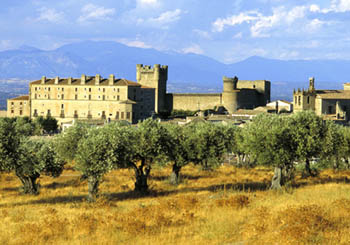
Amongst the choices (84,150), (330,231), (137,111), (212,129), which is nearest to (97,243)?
(330,231)

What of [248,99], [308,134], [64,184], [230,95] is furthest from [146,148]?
[248,99]

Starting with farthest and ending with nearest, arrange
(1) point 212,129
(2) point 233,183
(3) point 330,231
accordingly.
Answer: (1) point 212,129
(2) point 233,183
(3) point 330,231

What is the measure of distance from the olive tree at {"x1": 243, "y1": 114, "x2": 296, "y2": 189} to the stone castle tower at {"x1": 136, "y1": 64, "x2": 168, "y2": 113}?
8954 centimetres

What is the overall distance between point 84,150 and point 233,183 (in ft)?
39.5

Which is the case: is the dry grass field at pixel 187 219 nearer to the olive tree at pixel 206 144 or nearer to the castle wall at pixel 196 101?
the olive tree at pixel 206 144

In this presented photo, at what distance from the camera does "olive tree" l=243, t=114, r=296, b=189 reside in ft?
102

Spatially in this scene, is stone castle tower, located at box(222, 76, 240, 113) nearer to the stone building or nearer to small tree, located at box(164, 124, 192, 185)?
the stone building

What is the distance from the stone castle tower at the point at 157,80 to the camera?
123m

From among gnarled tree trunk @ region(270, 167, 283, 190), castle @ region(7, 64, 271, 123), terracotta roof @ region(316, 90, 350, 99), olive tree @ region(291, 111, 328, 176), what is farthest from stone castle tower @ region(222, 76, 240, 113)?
gnarled tree trunk @ region(270, 167, 283, 190)

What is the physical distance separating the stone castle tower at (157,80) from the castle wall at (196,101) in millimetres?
3639

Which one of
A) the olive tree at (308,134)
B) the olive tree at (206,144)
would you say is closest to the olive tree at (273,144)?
the olive tree at (308,134)

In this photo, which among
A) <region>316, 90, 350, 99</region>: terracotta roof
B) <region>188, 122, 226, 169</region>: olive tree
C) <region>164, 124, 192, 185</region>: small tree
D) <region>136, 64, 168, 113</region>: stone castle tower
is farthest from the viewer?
<region>136, 64, 168, 113</region>: stone castle tower

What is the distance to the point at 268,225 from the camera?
18.0 m

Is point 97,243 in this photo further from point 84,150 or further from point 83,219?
point 84,150
